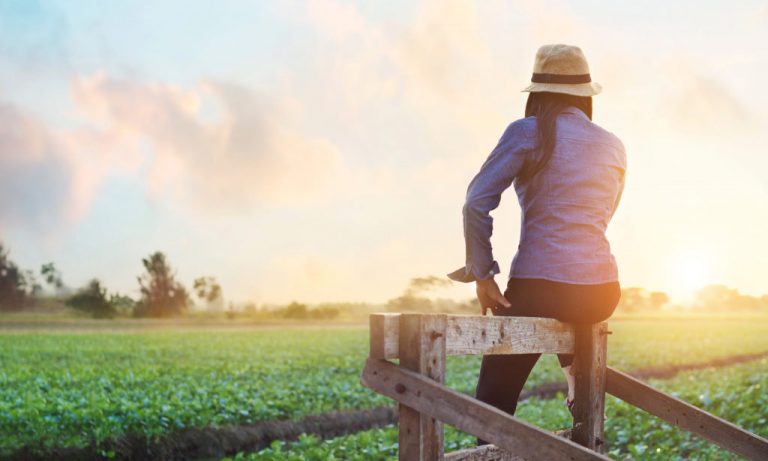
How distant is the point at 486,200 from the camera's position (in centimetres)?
352

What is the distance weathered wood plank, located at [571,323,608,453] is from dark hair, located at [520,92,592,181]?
1.06 meters

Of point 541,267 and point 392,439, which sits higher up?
point 541,267

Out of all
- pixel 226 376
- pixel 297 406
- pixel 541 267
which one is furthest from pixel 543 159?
pixel 226 376

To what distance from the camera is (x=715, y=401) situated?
38.3 ft

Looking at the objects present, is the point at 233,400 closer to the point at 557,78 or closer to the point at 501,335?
the point at 501,335

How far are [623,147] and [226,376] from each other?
13.7 meters

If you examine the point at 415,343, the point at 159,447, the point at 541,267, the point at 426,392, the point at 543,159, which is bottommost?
the point at 159,447

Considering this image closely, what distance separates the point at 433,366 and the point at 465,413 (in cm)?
22

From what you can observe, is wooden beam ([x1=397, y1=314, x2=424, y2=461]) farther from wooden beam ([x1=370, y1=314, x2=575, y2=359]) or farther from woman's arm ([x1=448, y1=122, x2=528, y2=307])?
woman's arm ([x1=448, y1=122, x2=528, y2=307])

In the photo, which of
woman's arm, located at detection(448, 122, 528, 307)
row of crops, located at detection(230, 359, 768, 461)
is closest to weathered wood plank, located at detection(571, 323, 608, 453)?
woman's arm, located at detection(448, 122, 528, 307)

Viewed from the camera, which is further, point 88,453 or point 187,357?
point 187,357

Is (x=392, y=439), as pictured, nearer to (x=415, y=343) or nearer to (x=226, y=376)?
(x=415, y=343)

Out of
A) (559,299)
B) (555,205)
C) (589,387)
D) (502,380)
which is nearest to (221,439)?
(589,387)

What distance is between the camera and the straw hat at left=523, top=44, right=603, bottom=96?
3.89 metres
